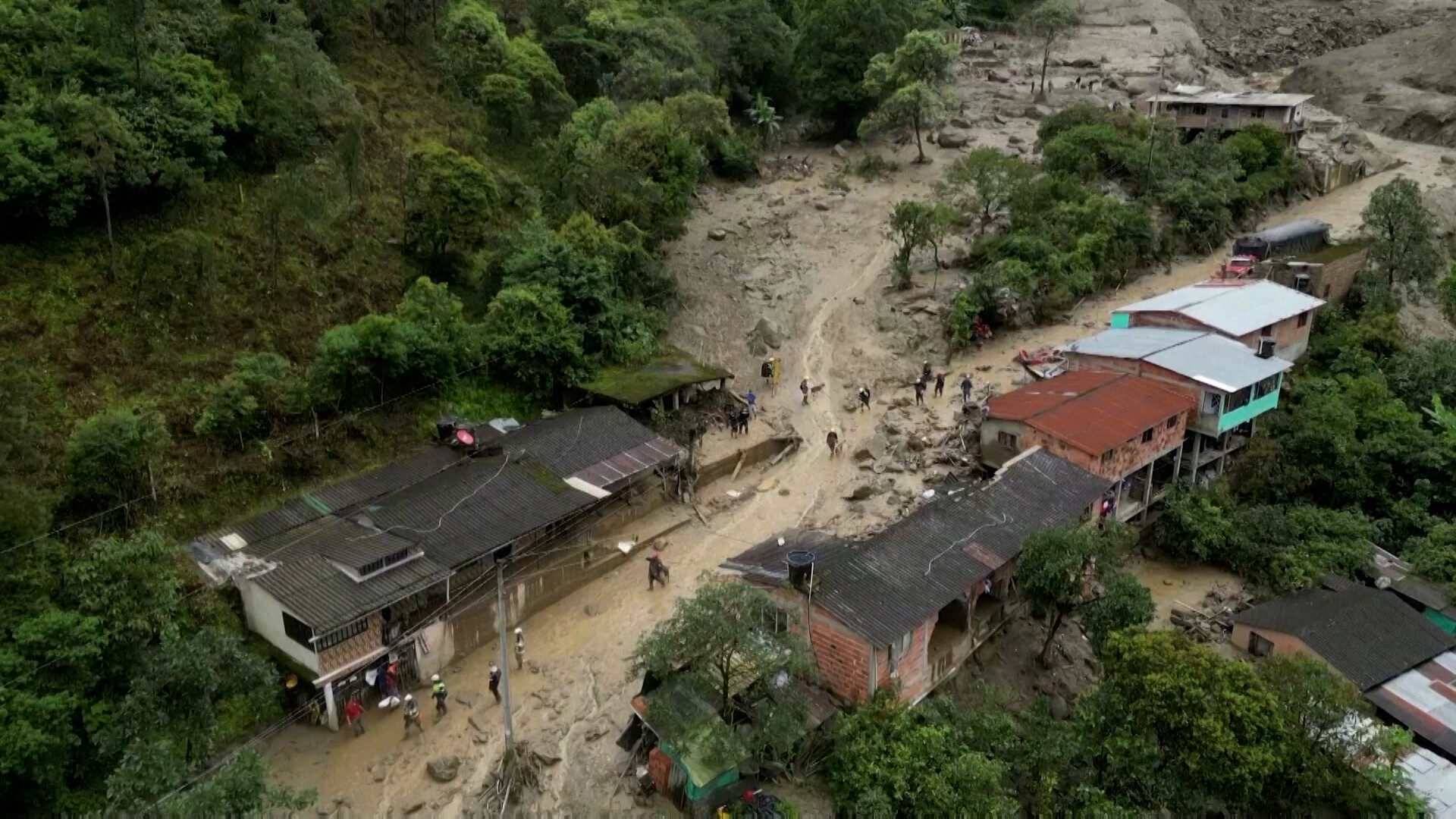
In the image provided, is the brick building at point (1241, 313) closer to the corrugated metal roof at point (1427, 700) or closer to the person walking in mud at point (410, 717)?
the corrugated metal roof at point (1427, 700)

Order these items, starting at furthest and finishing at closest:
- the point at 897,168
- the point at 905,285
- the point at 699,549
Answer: the point at 897,168
the point at 905,285
the point at 699,549

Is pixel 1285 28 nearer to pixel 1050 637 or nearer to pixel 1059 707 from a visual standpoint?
pixel 1050 637

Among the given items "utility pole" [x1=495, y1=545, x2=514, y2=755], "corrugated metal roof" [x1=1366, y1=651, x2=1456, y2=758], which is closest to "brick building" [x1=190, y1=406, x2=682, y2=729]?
"utility pole" [x1=495, y1=545, x2=514, y2=755]

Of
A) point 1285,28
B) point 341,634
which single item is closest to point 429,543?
point 341,634

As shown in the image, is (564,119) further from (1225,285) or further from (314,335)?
(1225,285)

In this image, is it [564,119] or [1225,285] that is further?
[564,119]

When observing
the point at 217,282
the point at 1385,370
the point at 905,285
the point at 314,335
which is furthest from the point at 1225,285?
the point at 217,282

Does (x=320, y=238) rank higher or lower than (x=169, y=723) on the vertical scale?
higher
